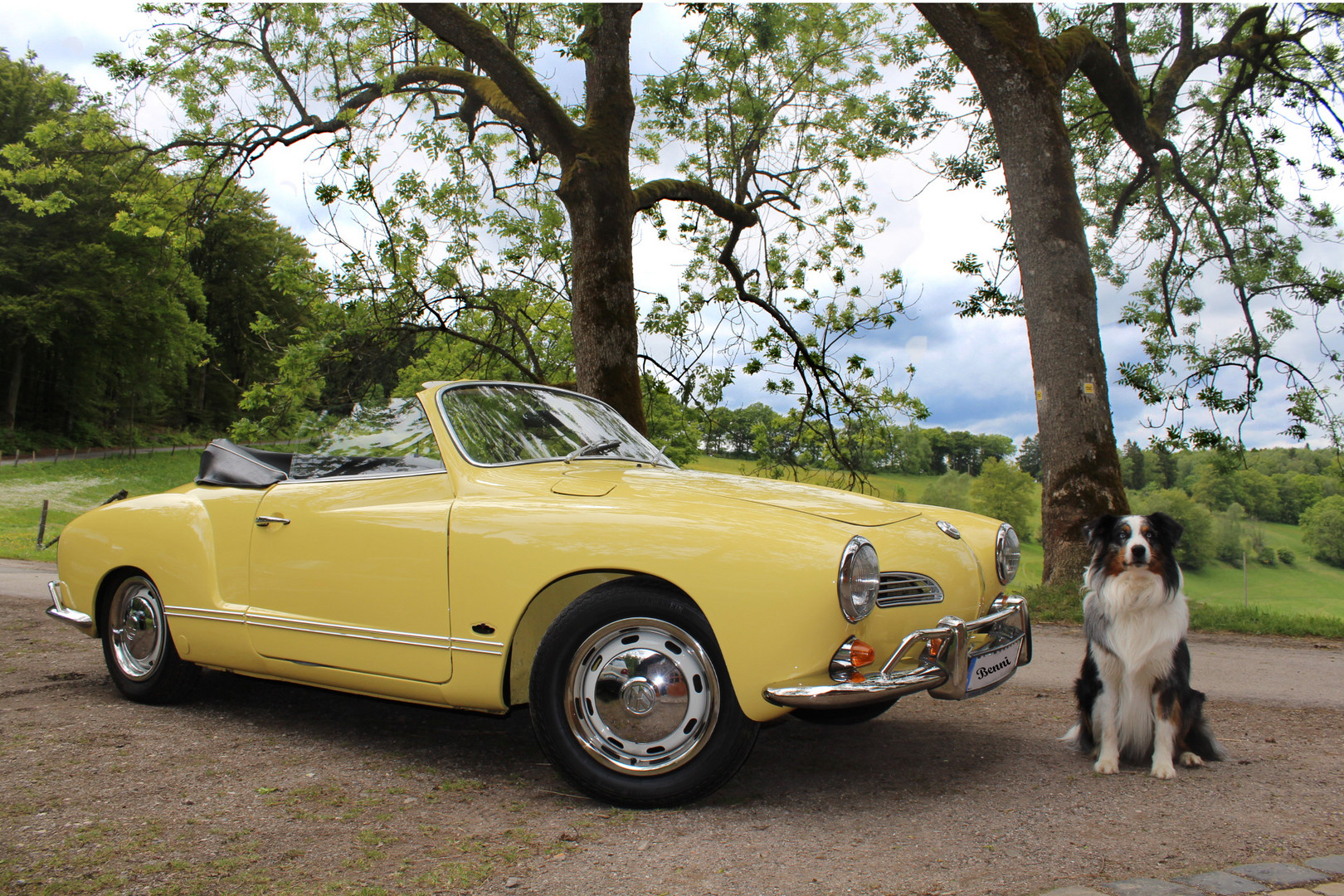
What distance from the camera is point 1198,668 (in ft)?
20.8

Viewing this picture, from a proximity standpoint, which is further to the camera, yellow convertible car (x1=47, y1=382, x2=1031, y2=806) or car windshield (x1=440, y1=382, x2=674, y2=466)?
car windshield (x1=440, y1=382, x2=674, y2=466)

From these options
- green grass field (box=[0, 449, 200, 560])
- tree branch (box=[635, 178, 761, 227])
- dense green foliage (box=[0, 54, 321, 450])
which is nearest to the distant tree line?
tree branch (box=[635, 178, 761, 227])

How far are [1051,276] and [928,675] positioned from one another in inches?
283

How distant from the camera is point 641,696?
3.21 meters

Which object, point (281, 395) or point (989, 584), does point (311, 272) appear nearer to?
point (281, 395)

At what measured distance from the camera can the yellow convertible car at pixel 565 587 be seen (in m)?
3.11

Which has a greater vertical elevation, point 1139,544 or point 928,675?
point 1139,544

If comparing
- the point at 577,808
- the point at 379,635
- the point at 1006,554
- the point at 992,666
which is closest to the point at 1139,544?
the point at 1006,554

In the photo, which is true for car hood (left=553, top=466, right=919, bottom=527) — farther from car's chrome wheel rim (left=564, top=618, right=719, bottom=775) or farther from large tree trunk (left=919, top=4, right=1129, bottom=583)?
large tree trunk (left=919, top=4, right=1129, bottom=583)

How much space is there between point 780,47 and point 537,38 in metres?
4.39

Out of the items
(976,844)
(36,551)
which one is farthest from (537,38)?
(976,844)

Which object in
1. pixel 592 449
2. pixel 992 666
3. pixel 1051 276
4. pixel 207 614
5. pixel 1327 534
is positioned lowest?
pixel 1327 534

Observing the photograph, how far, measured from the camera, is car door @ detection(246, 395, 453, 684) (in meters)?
3.75

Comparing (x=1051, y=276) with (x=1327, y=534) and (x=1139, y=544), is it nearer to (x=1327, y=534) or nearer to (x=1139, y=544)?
(x=1139, y=544)
